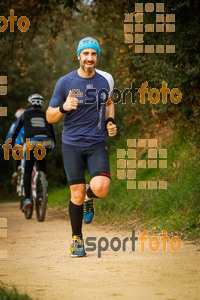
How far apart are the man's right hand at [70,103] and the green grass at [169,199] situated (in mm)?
2519

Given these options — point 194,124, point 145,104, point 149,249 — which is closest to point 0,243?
point 149,249

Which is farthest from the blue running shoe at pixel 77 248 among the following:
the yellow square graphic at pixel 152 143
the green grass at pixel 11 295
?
the yellow square graphic at pixel 152 143

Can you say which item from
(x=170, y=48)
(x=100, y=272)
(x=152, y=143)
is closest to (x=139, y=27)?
(x=170, y=48)

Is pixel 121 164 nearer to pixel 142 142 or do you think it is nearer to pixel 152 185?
pixel 142 142

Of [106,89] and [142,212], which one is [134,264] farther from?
[142,212]

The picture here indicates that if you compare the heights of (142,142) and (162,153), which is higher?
(142,142)

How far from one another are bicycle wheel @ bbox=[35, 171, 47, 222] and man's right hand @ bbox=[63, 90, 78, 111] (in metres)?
4.40

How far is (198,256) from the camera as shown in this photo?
6.05m

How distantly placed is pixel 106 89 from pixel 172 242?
6.94ft

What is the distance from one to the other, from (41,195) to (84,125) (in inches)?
173

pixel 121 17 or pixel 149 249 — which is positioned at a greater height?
pixel 121 17

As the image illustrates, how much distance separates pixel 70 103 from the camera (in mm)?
5895

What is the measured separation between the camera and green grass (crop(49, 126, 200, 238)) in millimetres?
7902

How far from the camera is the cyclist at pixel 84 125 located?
6.15m
